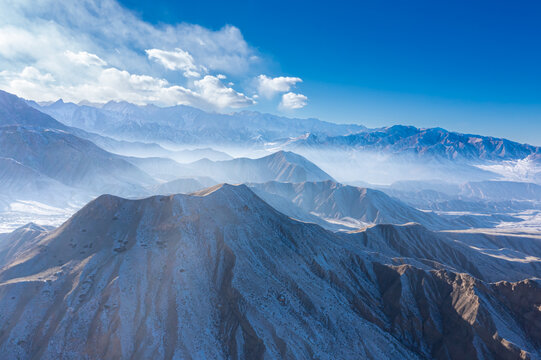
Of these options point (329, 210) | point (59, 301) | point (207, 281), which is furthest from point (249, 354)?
point (329, 210)

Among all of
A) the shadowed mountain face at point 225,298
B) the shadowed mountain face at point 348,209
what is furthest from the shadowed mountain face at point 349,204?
the shadowed mountain face at point 225,298

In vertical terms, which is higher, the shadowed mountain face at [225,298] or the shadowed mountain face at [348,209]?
the shadowed mountain face at [225,298]

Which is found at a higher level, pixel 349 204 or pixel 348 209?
pixel 349 204

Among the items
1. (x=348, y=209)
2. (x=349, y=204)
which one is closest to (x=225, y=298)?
(x=348, y=209)

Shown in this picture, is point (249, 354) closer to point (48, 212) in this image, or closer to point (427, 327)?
point (427, 327)

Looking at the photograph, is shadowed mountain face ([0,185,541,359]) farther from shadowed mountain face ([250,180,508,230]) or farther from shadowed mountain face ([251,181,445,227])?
shadowed mountain face ([251,181,445,227])

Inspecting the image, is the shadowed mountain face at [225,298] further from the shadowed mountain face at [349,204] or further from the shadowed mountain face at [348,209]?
the shadowed mountain face at [349,204]

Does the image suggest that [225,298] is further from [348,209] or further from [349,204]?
[349,204]

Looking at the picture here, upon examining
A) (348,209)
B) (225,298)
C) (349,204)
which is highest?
(225,298)
